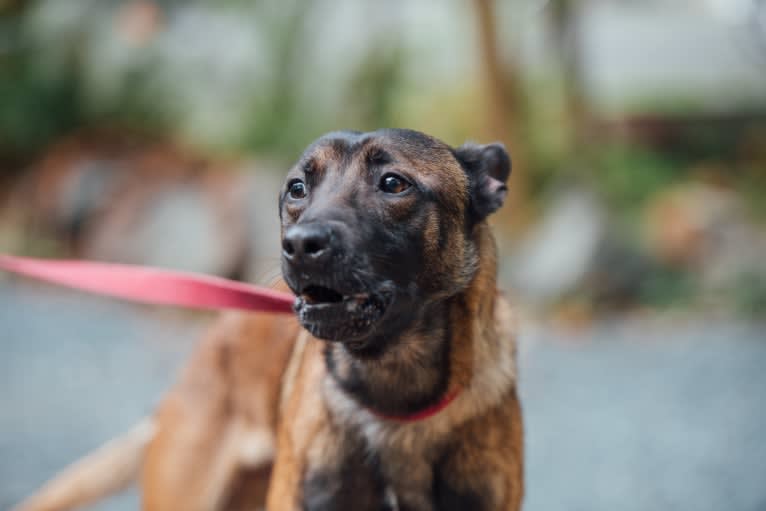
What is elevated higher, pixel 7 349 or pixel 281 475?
pixel 281 475

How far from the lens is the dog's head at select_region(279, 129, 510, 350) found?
2.02 metres

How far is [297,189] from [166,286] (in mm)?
640

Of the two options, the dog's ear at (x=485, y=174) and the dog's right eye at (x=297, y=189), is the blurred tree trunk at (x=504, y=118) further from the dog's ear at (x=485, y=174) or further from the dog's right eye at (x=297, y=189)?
the dog's right eye at (x=297, y=189)

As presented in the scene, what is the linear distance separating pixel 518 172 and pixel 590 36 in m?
3.06

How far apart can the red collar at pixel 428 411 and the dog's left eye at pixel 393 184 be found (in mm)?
683

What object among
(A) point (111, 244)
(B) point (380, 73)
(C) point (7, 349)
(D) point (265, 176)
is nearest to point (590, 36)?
(B) point (380, 73)

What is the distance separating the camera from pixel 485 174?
2518 mm

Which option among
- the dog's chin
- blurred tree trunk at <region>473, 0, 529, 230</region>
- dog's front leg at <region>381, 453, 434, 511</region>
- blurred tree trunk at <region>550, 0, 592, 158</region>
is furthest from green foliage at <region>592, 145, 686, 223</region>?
the dog's chin

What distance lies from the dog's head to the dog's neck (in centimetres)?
8

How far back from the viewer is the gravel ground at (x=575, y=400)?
182 inches

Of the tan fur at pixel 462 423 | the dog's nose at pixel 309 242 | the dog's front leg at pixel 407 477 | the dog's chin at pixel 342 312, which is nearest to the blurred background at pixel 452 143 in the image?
the tan fur at pixel 462 423

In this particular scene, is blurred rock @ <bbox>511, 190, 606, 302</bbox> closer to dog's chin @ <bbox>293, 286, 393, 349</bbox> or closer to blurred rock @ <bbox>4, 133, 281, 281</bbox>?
blurred rock @ <bbox>4, 133, 281, 281</bbox>

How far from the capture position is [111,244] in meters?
9.29

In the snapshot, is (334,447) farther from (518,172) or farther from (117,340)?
(518,172)
